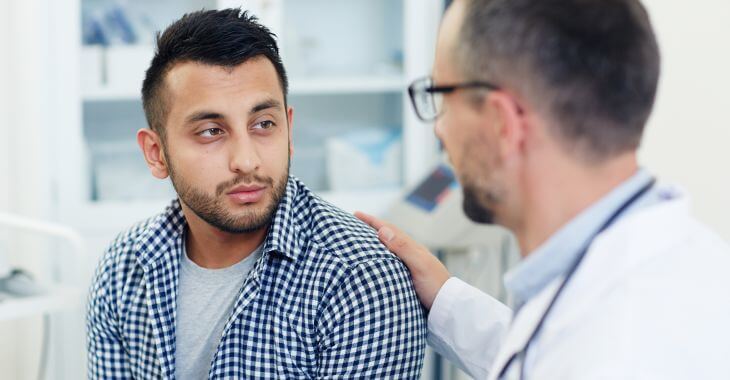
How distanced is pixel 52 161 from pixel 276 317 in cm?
142

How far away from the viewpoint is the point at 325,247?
1317mm

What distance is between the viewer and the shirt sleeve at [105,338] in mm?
1450

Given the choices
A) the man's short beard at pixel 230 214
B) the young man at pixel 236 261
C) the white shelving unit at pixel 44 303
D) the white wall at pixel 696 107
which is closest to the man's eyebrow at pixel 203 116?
the young man at pixel 236 261

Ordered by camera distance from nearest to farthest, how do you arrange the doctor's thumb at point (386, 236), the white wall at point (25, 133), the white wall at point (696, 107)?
the doctor's thumb at point (386, 236)
the white wall at point (696, 107)
the white wall at point (25, 133)

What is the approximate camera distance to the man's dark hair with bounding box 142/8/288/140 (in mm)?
1344

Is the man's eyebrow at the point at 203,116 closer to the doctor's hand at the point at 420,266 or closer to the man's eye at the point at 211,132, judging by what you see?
the man's eye at the point at 211,132

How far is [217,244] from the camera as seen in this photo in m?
1.44

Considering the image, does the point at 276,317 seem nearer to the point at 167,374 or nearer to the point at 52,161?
the point at 167,374

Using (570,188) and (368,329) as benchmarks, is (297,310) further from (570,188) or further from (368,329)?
(570,188)

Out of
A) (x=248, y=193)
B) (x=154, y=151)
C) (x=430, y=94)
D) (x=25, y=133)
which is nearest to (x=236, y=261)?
(x=248, y=193)

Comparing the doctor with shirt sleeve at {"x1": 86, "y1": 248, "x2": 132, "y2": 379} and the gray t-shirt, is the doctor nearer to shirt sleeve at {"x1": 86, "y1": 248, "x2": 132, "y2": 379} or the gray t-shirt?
the gray t-shirt

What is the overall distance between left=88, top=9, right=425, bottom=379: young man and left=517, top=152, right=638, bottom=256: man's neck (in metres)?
0.40

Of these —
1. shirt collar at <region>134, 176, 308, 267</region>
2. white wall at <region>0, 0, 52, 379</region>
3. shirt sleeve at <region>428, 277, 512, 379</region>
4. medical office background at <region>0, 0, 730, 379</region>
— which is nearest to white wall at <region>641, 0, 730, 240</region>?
medical office background at <region>0, 0, 730, 379</region>

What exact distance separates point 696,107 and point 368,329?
147 cm
